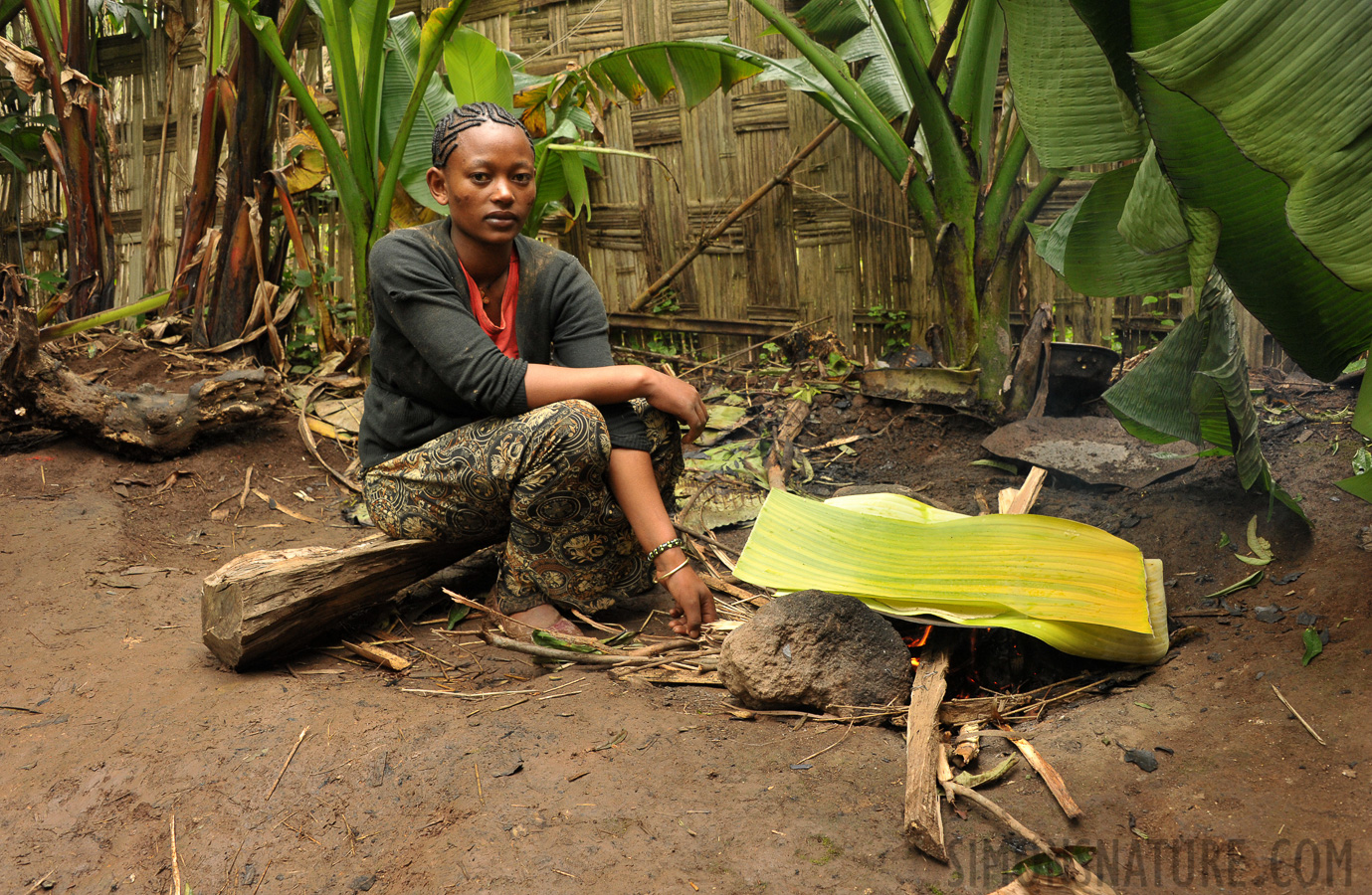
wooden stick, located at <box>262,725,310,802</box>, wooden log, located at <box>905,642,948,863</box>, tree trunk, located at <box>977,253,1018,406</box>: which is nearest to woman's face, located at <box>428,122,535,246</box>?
wooden stick, located at <box>262,725,310,802</box>

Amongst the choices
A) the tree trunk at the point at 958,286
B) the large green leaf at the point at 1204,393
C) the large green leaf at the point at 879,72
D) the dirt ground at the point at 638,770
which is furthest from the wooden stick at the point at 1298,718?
the large green leaf at the point at 879,72

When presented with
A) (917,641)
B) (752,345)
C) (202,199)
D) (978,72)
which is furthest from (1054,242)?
(202,199)

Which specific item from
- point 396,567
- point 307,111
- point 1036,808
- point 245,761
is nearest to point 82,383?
point 307,111

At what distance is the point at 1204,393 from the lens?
2105 millimetres

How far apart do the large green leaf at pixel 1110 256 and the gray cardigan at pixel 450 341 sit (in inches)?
45.2

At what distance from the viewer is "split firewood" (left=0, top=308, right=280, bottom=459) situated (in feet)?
10.9

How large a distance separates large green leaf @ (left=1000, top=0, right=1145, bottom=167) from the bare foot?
163 centimetres

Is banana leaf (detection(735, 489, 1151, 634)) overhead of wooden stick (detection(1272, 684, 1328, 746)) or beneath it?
overhead

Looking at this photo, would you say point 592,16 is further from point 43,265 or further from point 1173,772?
point 1173,772

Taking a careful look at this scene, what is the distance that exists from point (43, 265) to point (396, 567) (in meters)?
5.77

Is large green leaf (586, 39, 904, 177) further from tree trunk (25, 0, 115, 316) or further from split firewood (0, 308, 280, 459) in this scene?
tree trunk (25, 0, 115, 316)

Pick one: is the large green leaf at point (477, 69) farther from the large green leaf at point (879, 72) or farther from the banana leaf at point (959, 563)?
the banana leaf at point (959, 563)

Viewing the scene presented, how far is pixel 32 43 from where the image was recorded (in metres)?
6.18

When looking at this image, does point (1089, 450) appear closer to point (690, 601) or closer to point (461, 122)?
point (690, 601)
